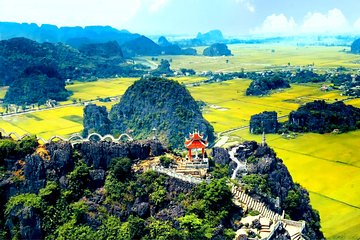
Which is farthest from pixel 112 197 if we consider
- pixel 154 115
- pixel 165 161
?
pixel 154 115

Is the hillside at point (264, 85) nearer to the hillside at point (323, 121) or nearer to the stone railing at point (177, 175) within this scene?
the hillside at point (323, 121)

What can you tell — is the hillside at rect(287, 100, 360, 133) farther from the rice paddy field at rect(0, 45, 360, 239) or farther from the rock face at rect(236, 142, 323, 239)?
the rock face at rect(236, 142, 323, 239)

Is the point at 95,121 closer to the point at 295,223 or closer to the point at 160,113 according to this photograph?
the point at 160,113

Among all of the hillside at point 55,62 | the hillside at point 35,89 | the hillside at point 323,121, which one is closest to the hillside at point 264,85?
→ the hillside at point 323,121

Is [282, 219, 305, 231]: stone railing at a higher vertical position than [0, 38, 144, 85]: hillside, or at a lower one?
lower

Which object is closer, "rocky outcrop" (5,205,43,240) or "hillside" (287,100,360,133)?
"rocky outcrop" (5,205,43,240)

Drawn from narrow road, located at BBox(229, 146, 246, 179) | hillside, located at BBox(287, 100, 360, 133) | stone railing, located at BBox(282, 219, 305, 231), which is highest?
narrow road, located at BBox(229, 146, 246, 179)

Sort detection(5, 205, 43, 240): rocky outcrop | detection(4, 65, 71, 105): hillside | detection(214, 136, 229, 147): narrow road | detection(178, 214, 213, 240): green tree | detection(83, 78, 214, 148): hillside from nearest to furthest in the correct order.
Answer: detection(178, 214, 213, 240): green tree < detection(5, 205, 43, 240): rocky outcrop < detection(214, 136, 229, 147): narrow road < detection(83, 78, 214, 148): hillside < detection(4, 65, 71, 105): hillside

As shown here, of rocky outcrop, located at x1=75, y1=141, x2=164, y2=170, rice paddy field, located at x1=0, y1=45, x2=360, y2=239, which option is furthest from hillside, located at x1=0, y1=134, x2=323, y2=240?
rice paddy field, located at x1=0, y1=45, x2=360, y2=239
